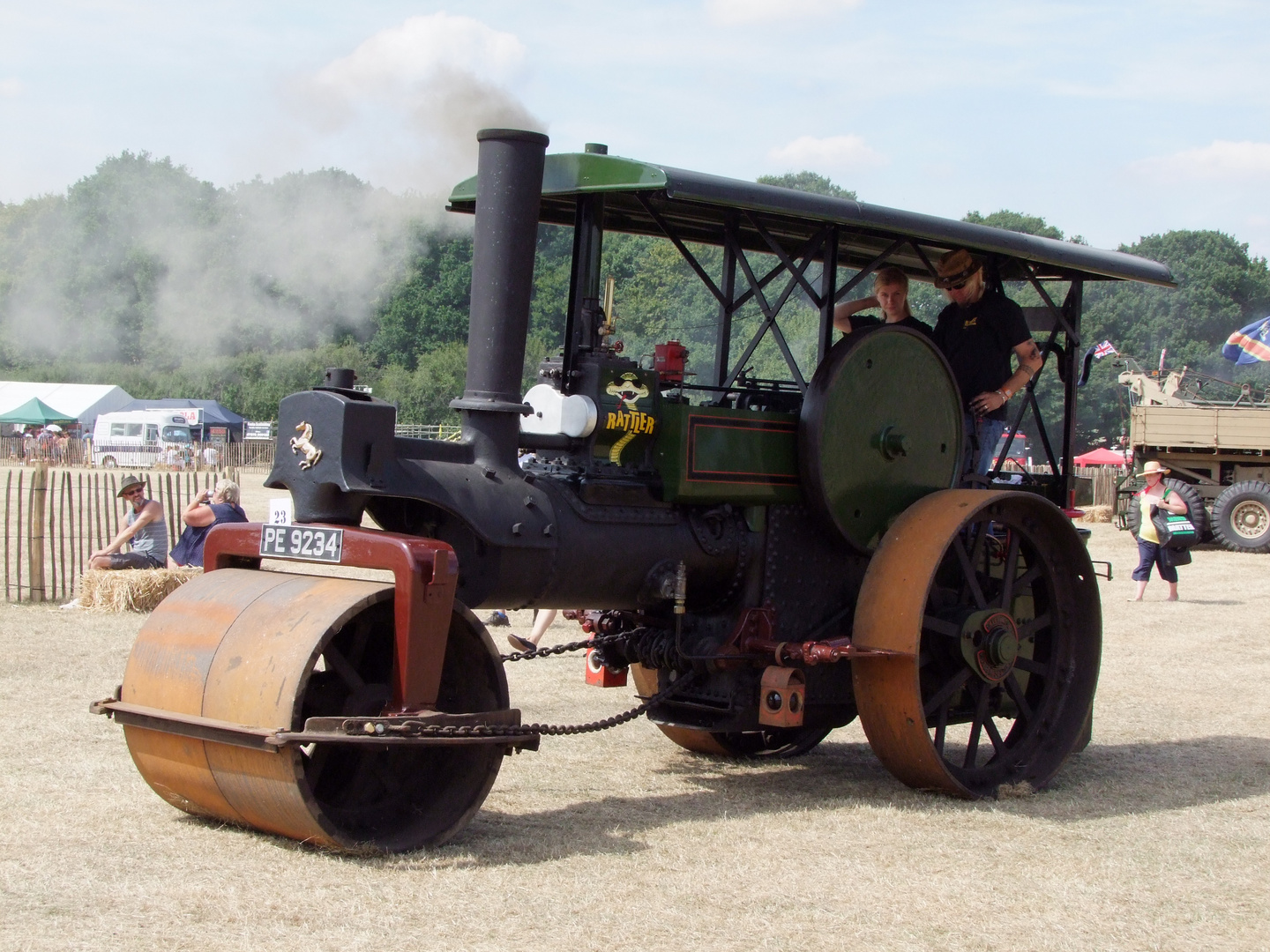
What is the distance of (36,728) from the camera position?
6.14 m

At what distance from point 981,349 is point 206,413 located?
3972cm

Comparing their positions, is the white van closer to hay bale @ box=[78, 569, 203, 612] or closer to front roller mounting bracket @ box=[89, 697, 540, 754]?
hay bale @ box=[78, 569, 203, 612]

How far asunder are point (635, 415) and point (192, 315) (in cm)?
4609

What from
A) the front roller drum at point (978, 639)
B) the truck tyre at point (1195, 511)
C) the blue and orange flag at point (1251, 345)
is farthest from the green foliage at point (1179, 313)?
the front roller drum at point (978, 639)

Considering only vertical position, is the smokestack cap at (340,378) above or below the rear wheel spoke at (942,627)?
above

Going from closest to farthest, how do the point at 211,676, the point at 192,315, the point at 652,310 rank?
the point at 211,676 → the point at 652,310 → the point at 192,315

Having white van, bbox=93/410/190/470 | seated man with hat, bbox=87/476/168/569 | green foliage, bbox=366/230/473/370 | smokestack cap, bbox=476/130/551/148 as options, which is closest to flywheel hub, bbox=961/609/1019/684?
smokestack cap, bbox=476/130/551/148

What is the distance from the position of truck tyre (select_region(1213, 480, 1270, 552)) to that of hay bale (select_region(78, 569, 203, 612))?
51.5 feet

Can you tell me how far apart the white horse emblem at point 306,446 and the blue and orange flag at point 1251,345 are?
26720mm

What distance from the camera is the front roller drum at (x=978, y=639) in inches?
212

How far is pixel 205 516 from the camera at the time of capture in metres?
10.0

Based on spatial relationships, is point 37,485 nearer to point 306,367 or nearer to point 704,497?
point 704,497

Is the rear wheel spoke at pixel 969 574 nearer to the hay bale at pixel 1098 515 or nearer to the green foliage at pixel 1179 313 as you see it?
the hay bale at pixel 1098 515

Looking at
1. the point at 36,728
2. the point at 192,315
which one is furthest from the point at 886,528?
the point at 192,315
